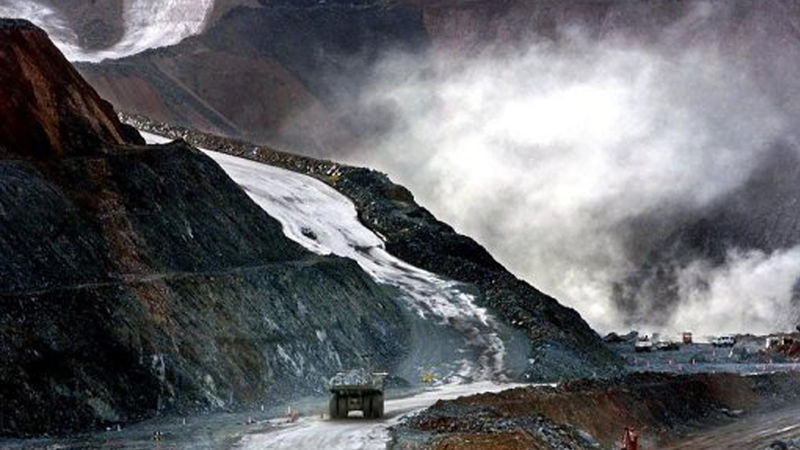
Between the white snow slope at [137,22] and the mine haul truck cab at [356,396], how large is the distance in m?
106

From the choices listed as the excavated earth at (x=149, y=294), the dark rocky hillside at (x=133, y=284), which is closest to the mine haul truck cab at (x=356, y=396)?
the excavated earth at (x=149, y=294)

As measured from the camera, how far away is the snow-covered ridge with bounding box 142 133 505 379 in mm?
58219

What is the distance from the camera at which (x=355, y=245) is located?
7025cm

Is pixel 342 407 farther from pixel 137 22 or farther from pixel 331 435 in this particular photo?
pixel 137 22

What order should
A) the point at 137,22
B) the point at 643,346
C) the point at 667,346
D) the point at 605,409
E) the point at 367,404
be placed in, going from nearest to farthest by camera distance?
the point at 367,404, the point at 605,409, the point at 643,346, the point at 667,346, the point at 137,22

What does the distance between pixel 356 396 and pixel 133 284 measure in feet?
28.7

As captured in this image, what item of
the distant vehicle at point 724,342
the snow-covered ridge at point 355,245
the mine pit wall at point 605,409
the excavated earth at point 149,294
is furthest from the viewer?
the distant vehicle at point 724,342

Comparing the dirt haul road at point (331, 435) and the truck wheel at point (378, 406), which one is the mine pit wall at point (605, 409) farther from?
the truck wheel at point (378, 406)

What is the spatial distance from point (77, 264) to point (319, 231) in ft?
97.2

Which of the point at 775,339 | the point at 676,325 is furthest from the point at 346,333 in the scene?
the point at 676,325

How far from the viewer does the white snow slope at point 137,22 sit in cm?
14388

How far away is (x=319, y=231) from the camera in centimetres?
6925

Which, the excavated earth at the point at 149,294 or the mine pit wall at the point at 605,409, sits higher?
the excavated earth at the point at 149,294

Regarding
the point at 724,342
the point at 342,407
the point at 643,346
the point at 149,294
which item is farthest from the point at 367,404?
the point at 724,342
